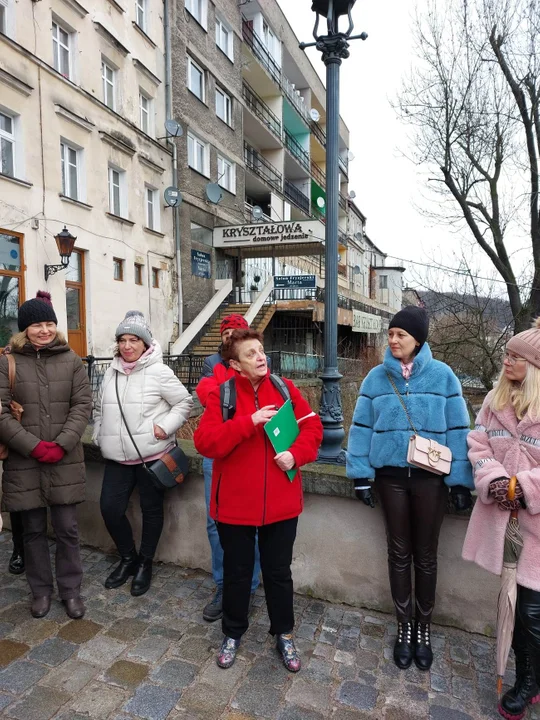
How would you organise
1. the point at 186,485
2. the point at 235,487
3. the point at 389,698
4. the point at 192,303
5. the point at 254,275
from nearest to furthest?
the point at 389,698
the point at 235,487
the point at 186,485
the point at 192,303
the point at 254,275

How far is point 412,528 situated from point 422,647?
25.5 inches

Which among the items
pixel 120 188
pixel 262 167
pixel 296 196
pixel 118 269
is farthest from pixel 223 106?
pixel 296 196

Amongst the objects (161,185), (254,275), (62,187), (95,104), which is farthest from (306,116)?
(62,187)

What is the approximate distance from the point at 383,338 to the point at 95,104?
77.9 ft

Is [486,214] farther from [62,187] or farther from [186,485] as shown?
[186,485]

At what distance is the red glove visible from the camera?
303 cm

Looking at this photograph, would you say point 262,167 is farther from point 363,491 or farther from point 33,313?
point 363,491

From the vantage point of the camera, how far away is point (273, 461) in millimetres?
2607

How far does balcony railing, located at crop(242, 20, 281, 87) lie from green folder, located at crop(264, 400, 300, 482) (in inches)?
935

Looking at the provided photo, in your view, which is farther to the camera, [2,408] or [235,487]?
[2,408]

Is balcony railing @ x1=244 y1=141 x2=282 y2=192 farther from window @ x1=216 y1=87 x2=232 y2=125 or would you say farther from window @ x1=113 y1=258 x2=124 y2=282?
window @ x1=113 y1=258 x2=124 y2=282

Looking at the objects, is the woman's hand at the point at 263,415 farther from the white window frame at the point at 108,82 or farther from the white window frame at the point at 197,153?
the white window frame at the point at 197,153

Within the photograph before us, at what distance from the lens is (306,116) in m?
29.4

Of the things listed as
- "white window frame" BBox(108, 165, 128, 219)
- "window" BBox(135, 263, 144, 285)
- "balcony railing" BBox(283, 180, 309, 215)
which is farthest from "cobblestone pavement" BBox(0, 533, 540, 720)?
"balcony railing" BBox(283, 180, 309, 215)
